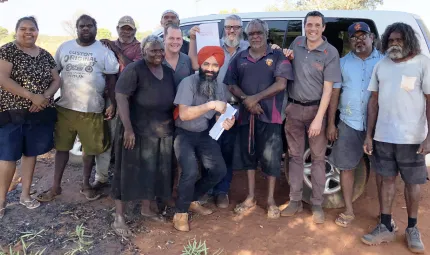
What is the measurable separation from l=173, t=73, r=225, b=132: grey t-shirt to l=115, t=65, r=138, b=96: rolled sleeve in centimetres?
40

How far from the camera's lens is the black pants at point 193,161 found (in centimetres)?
357

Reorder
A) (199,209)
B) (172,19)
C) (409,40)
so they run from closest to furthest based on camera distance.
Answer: (409,40) → (199,209) → (172,19)

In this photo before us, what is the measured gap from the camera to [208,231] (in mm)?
3656

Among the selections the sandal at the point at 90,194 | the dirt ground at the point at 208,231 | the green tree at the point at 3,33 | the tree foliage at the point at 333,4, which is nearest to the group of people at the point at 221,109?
the dirt ground at the point at 208,231

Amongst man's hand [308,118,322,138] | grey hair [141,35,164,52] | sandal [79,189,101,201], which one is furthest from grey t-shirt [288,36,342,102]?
sandal [79,189,101,201]

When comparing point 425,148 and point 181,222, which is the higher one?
point 425,148

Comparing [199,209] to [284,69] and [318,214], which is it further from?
[284,69]

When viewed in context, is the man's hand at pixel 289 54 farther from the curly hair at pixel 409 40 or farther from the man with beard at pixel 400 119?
the curly hair at pixel 409 40

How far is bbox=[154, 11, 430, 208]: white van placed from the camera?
3.94 metres

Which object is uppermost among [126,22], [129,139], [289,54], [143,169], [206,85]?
[126,22]

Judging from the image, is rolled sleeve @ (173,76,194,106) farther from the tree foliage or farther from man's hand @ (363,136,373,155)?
the tree foliage

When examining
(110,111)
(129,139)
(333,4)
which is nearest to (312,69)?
(129,139)

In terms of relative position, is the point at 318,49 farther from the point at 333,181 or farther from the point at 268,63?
the point at 333,181

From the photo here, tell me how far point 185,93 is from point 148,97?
0.34m
